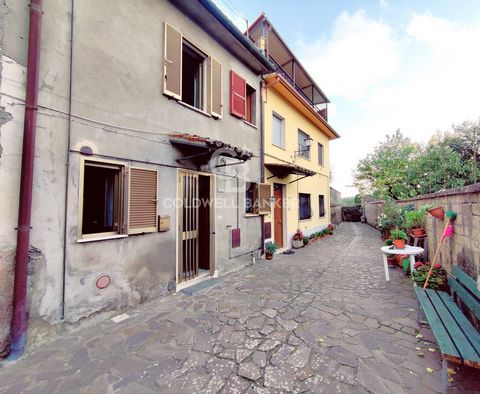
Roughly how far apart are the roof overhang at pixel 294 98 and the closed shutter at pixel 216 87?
2.57 m

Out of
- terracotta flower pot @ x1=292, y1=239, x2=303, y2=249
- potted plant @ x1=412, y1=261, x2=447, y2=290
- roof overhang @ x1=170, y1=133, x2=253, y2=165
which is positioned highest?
roof overhang @ x1=170, y1=133, x2=253, y2=165

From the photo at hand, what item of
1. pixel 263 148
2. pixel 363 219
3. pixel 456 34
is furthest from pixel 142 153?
pixel 363 219

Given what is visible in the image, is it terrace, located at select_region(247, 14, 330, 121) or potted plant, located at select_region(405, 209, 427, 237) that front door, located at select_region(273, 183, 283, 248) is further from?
terrace, located at select_region(247, 14, 330, 121)

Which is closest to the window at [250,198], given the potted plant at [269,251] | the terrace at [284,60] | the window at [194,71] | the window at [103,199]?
the potted plant at [269,251]

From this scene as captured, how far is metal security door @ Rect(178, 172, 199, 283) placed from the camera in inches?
190

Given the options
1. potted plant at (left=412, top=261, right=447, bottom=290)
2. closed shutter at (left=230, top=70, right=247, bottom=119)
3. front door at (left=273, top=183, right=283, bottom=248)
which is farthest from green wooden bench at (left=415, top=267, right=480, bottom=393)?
closed shutter at (left=230, top=70, right=247, bottom=119)

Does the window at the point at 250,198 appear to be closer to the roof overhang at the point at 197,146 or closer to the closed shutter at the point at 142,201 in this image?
the roof overhang at the point at 197,146

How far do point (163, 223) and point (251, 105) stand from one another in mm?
5352

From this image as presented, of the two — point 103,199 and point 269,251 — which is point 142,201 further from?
point 269,251

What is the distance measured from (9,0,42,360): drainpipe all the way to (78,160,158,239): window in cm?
96

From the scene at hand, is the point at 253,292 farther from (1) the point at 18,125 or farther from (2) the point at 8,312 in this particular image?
(1) the point at 18,125

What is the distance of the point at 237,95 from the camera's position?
20.9ft

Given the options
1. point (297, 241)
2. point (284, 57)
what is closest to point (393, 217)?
point (297, 241)

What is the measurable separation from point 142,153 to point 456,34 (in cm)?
891
